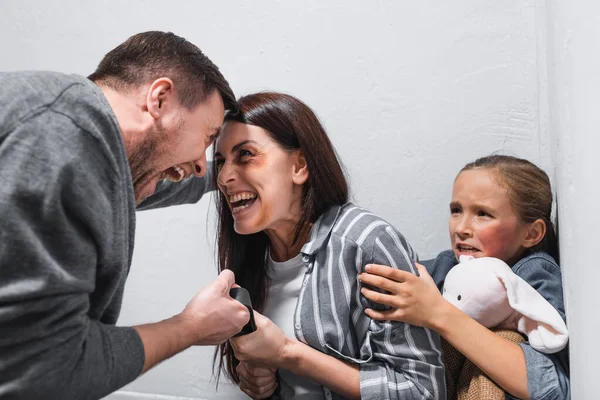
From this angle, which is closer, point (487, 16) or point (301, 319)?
point (301, 319)

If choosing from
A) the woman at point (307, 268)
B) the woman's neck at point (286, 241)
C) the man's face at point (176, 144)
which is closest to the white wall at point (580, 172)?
the woman at point (307, 268)

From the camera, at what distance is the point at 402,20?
1768 mm

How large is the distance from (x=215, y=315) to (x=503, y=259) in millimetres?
675

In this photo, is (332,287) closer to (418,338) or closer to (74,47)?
(418,338)

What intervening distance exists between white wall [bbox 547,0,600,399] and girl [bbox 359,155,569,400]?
0.36 feet

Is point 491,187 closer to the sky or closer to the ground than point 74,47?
closer to the ground

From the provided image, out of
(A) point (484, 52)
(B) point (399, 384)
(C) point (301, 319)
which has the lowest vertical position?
(B) point (399, 384)

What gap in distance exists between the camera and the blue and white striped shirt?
1396 mm

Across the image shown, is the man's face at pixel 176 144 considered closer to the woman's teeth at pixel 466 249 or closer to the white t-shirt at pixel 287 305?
the white t-shirt at pixel 287 305

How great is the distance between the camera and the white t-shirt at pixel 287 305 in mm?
1522

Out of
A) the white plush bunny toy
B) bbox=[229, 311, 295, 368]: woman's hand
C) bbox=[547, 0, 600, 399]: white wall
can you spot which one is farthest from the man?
bbox=[547, 0, 600, 399]: white wall

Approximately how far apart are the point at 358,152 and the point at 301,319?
0.54 metres

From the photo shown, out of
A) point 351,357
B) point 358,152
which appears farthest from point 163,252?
point 351,357

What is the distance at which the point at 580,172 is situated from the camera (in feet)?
3.30
